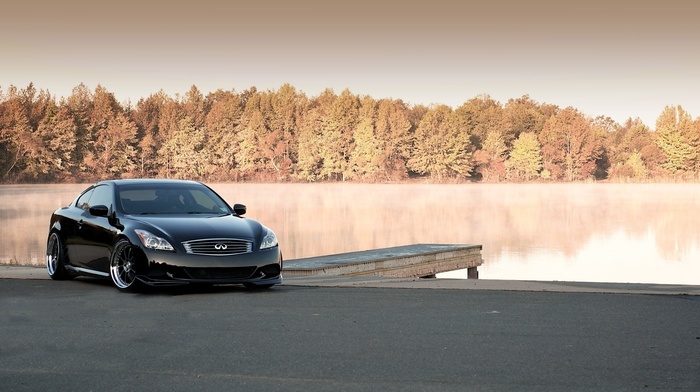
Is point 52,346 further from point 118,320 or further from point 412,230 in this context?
point 412,230

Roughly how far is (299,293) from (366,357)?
4.99 metres

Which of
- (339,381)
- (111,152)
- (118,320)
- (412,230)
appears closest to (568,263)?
(412,230)

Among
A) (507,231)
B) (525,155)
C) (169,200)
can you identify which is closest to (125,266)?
(169,200)

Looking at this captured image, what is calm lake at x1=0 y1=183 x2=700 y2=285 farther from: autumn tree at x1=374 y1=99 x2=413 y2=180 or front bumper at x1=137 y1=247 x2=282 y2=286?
autumn tree at x1=374 y1=99 x2=413 y2=180

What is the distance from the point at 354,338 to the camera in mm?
9305

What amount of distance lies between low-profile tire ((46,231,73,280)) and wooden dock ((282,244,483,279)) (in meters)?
4.38

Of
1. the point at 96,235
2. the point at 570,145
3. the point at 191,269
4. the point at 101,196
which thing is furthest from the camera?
the point at 570,145

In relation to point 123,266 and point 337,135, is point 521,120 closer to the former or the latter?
point 337,135

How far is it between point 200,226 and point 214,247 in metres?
0.51

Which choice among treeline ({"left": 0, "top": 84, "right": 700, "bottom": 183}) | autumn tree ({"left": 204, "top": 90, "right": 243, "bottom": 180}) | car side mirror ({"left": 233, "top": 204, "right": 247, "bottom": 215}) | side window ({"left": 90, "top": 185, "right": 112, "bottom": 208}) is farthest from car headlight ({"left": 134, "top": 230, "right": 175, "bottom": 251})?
autumn tree ({"left": 204, "top": 90, "right": 243, "bottom": 180})

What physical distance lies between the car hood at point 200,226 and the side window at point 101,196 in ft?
3.31

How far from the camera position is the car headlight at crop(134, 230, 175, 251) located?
1299 centimetres

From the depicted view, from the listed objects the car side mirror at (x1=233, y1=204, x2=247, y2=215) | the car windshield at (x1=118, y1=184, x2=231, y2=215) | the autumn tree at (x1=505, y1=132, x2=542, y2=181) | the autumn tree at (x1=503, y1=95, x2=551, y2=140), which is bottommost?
the car side mirror at (x1=233, y1=204, x2=247, y2=215)

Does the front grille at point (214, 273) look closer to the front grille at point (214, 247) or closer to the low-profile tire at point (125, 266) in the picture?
the front grille at point (214, 247)
